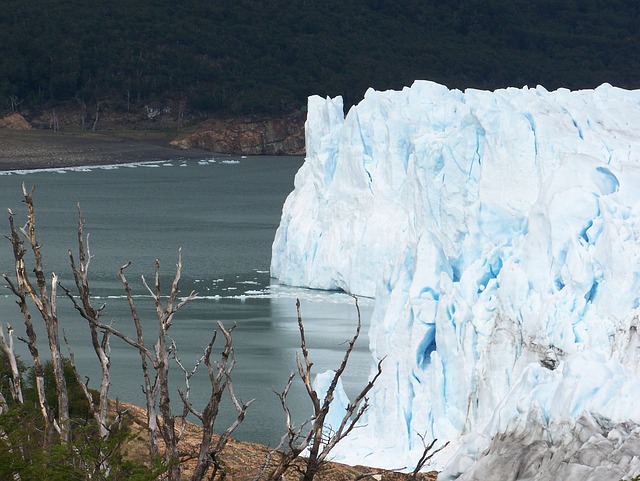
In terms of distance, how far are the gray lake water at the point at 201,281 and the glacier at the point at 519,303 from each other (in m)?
2.69

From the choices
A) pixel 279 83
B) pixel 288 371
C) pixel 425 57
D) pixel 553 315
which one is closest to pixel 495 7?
pixel 425 57

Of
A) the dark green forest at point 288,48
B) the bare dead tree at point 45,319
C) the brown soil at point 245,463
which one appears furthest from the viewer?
the dark green forest at point 288,48

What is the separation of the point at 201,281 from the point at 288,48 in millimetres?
85981

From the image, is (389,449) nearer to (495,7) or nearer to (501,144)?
(501,144)

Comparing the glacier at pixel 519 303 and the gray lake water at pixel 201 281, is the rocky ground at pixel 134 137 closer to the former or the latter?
the gray lake water at pixel 201 281

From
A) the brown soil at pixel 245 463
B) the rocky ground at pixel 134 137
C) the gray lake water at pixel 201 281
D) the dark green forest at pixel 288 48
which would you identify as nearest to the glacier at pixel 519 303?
the brown soil at pixel 245 463

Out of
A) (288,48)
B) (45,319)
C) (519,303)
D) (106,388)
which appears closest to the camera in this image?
(106,388)

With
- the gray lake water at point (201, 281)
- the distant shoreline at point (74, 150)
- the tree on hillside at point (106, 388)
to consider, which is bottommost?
the distant shoreline at point (74, 150)

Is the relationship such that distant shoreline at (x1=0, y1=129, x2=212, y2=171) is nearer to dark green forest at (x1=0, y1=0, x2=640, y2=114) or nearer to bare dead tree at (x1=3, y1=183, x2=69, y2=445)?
dark green forest at (x1=0, y1=0, x2=640, y2=114)

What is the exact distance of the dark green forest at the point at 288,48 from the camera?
346 feet

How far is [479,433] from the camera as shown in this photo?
12.8m

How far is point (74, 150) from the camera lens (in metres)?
89.3

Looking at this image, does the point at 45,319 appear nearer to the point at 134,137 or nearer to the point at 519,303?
the point at 519,303

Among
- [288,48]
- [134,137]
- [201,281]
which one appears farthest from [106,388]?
[288,48]
